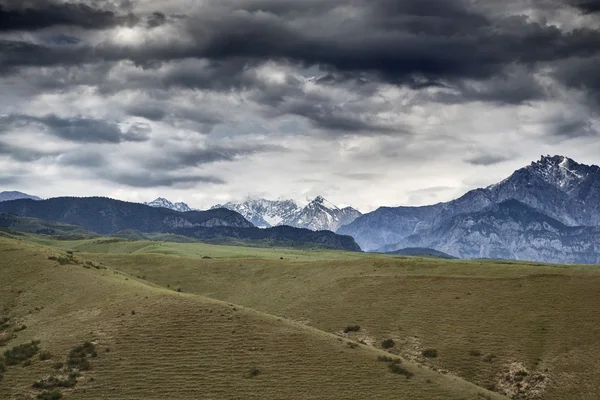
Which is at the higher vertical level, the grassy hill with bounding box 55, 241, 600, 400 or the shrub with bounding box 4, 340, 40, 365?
the grassy hill with bounding box 55, 241, 600, 400

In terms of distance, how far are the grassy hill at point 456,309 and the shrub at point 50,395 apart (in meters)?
46.1

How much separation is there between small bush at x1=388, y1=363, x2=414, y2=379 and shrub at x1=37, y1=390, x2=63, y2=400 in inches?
1387

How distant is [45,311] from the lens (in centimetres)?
8606

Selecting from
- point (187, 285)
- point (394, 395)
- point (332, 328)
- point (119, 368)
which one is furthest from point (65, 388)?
point (187, 285)

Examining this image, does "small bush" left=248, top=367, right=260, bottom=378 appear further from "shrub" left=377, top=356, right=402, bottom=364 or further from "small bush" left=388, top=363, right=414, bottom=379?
"small bush" left=388, top=363, right=414, bottom=379

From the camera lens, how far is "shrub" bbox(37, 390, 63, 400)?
58.3m

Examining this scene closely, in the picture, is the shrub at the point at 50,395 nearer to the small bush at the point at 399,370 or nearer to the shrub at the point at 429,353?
the small bush at the point at 399,370

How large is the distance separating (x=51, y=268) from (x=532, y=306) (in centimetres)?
8539

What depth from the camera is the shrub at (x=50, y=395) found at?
58.3 meters

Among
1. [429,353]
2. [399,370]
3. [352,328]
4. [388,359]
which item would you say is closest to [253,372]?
[388,359]

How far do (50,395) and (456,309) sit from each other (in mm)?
63889

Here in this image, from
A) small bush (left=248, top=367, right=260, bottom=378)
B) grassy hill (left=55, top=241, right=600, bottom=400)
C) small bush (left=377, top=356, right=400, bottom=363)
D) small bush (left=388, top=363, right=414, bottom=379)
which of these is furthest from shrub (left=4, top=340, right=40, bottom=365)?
grassy hill (left=55, top=241, right=600, bottom=400)

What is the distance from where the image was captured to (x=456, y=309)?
314 ft

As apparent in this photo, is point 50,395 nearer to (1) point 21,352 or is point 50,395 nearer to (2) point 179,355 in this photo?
(1) point 21,352
